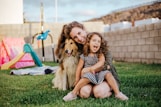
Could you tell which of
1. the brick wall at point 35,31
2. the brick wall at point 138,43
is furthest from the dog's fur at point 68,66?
the brick wall at point 35,31

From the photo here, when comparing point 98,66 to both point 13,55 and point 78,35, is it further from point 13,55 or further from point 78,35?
point 13,55

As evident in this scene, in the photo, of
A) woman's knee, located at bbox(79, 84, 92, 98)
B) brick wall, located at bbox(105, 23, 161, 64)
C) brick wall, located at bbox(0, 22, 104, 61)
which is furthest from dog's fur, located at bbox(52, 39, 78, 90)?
brick wall, located at bbox(0, 22, 104, 61)

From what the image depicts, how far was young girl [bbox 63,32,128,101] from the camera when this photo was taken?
7.52 feet

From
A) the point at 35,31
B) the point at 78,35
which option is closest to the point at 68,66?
the point at 78,35

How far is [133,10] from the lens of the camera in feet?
27.7

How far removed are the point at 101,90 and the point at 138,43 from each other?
13.6 feet

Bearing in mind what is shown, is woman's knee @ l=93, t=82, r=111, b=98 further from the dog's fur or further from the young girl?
the dog's fur

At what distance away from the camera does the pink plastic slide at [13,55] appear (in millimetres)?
5993

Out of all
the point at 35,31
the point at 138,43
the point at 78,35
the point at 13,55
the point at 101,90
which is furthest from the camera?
the point at 35,31

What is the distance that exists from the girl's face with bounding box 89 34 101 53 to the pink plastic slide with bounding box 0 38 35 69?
11.7ft

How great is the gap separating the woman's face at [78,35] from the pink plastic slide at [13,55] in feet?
10.3

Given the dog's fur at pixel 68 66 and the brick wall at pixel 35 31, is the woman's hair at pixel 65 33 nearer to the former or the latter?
the dog's fur at pixel 68 66

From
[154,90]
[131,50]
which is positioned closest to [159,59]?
[131,50]

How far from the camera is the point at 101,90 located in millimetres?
2273
